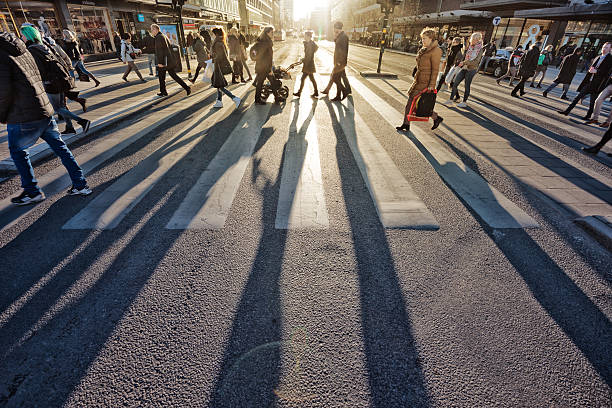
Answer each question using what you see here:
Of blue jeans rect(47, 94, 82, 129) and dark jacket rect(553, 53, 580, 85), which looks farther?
dark jacket rect(553, 53, 580, 85)

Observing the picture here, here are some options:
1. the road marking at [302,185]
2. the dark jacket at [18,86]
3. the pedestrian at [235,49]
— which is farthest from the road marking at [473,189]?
the pedestrian at [235,49]

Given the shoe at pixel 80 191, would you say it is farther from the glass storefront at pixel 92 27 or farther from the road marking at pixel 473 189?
the glass storefront at pixel 92 27

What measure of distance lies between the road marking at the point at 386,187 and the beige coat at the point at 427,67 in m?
1.33

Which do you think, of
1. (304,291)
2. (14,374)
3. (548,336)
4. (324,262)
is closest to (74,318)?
(14,374)

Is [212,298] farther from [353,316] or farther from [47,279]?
[47,279]

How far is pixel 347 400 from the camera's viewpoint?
168 centimetres

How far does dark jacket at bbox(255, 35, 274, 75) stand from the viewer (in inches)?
304

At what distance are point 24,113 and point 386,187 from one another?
14.6 feet

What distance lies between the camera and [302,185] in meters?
4.04

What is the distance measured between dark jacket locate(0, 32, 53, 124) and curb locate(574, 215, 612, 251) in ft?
21.0

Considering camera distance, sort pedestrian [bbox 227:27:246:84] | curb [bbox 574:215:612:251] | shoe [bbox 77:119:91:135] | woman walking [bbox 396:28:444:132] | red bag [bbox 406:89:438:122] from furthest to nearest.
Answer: pedestrian [bbox 227:27:246:84]
shoe [bbox 77:119:91:135]
red bag [bbox 406:89:438:122]
woman walking [bbox 396:28:444:132]
curb [bbox 574:215:612:251]

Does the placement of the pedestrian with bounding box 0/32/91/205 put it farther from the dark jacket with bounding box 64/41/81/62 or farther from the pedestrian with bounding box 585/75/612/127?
the pedestrian with bounding box 585/75/612/127

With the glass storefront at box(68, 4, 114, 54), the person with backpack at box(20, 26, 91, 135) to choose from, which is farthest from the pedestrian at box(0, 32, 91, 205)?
the glass storefront at box(68, 4, 114, 54)

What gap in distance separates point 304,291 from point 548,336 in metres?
1.78
